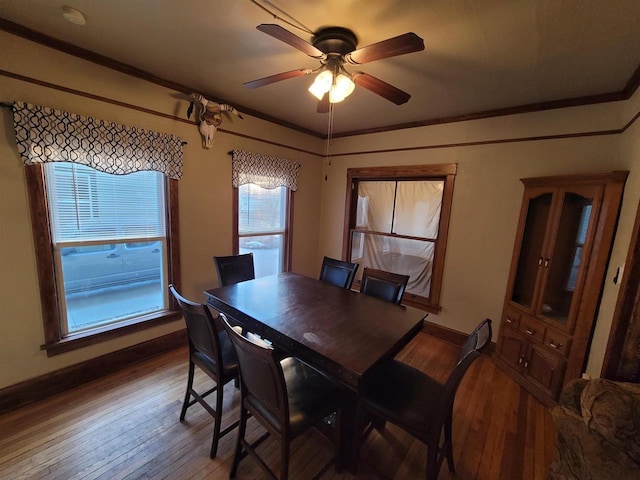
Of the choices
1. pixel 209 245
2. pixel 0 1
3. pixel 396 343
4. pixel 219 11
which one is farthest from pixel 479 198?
pixel 0 1

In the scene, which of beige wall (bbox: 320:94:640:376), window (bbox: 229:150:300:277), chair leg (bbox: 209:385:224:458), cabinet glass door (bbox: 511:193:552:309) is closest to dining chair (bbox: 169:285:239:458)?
chair leg (bbox: 209:385:224:458)

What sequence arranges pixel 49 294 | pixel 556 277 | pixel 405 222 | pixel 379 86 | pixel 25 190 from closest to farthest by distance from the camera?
pixel 379 86 → pixel 25 190 → pixel 49 294 → pixel 556 277 → pixel 405 222

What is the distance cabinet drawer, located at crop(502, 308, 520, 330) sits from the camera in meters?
2.50

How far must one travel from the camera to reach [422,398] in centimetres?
149

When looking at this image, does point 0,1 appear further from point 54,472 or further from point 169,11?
point 54,472

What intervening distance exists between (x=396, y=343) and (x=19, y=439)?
246 cm

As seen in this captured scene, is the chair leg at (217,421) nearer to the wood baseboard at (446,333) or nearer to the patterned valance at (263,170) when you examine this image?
the patterned valance at (263,170)

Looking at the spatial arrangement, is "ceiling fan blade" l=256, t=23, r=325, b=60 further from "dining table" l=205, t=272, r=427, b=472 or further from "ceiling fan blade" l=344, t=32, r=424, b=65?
"dining table" l=205, t=272, r=427, b=472

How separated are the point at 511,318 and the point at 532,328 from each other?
211mm

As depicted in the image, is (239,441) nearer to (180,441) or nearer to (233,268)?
(180,441)

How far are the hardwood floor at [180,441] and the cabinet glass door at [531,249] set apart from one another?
→ 0.88m

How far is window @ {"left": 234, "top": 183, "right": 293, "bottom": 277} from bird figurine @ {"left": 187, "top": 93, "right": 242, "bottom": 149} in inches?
25.4

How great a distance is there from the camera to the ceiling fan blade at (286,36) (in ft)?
3.97

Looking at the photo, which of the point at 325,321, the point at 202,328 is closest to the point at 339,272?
the point at 325,321
